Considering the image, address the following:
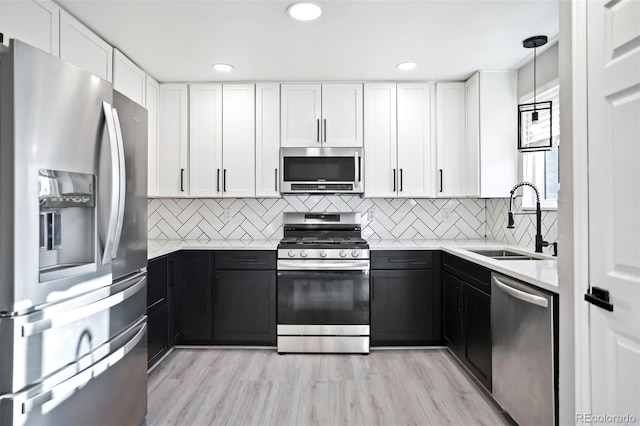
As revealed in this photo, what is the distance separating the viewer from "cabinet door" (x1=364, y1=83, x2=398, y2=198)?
3441mm

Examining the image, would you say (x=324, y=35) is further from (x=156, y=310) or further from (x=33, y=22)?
(x=156, y=310)

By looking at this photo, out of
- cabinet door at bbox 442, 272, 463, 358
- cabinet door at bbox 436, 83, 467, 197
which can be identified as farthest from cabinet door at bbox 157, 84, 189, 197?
cabinet door at bbox 442, 272, 463, 358

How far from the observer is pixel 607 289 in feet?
4.14

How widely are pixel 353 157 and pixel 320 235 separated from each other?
846 millimetres

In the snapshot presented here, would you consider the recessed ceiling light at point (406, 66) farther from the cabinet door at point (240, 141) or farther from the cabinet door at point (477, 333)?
the cabinet door at point (477, 333)

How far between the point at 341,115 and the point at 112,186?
2310 millimetres

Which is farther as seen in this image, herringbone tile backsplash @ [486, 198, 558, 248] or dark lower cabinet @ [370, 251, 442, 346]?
dark lower cabinet @ [370, 251, 442, 346]

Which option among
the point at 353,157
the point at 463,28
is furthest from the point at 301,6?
the point at 353,157

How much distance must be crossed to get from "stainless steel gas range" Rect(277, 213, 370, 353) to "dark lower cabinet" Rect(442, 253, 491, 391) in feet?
2.18

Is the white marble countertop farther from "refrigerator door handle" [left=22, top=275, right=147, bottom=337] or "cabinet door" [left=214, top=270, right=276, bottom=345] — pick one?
"refrigerator door handle" [left=22, top=275, right=147, bottom=337]

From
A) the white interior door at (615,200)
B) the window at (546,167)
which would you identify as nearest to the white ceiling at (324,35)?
the window at (546,167)

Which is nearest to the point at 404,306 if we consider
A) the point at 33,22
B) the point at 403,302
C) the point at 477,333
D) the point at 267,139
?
the point at 403,302

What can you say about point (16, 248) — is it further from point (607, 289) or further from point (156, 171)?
point (156, 171)

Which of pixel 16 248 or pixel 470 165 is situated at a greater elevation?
pixel 470 165
